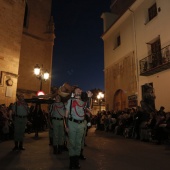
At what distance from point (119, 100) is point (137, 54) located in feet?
16.9

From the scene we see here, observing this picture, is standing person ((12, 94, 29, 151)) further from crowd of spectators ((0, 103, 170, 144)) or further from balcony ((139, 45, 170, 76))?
balcony ((139, 45, 170, 76))

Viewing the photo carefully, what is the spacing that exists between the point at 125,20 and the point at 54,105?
54.3ft

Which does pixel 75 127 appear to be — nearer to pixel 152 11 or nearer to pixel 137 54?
pixel 137 54

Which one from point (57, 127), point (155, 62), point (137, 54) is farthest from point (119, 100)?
point (57, 127)

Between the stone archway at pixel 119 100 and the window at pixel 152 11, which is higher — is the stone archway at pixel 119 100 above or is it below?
below

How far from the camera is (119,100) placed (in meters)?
21.0

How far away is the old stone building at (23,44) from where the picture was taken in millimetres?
16781

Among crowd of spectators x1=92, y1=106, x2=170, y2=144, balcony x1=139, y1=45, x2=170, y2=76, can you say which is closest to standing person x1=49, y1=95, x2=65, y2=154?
crowd of spectators x1=92, y1=106, x2=170, y2=144

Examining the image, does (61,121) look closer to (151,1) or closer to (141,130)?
(141,130)

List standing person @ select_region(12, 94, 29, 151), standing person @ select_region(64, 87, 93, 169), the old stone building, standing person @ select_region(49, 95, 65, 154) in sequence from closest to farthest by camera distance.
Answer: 1. standing person @ select_region(64, 87, 93, 169)
2. standing person @ select_region(49, 95, 65, 154)
3. standing person @ select_region(12, 94, 29, 151)
4. the old stone building

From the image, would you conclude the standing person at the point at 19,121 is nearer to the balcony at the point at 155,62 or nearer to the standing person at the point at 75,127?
the standing person at the point at 75,127

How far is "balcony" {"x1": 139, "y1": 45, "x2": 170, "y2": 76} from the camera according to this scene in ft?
48.3

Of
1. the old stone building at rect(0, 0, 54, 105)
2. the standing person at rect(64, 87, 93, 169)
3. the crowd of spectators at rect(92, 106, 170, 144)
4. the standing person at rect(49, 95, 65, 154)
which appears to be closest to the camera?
the standing person at rect(64, 87, 93, 169)

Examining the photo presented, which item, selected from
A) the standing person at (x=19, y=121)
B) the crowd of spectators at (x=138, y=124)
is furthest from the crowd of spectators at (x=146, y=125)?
the standing person at (x=19, y=121)
